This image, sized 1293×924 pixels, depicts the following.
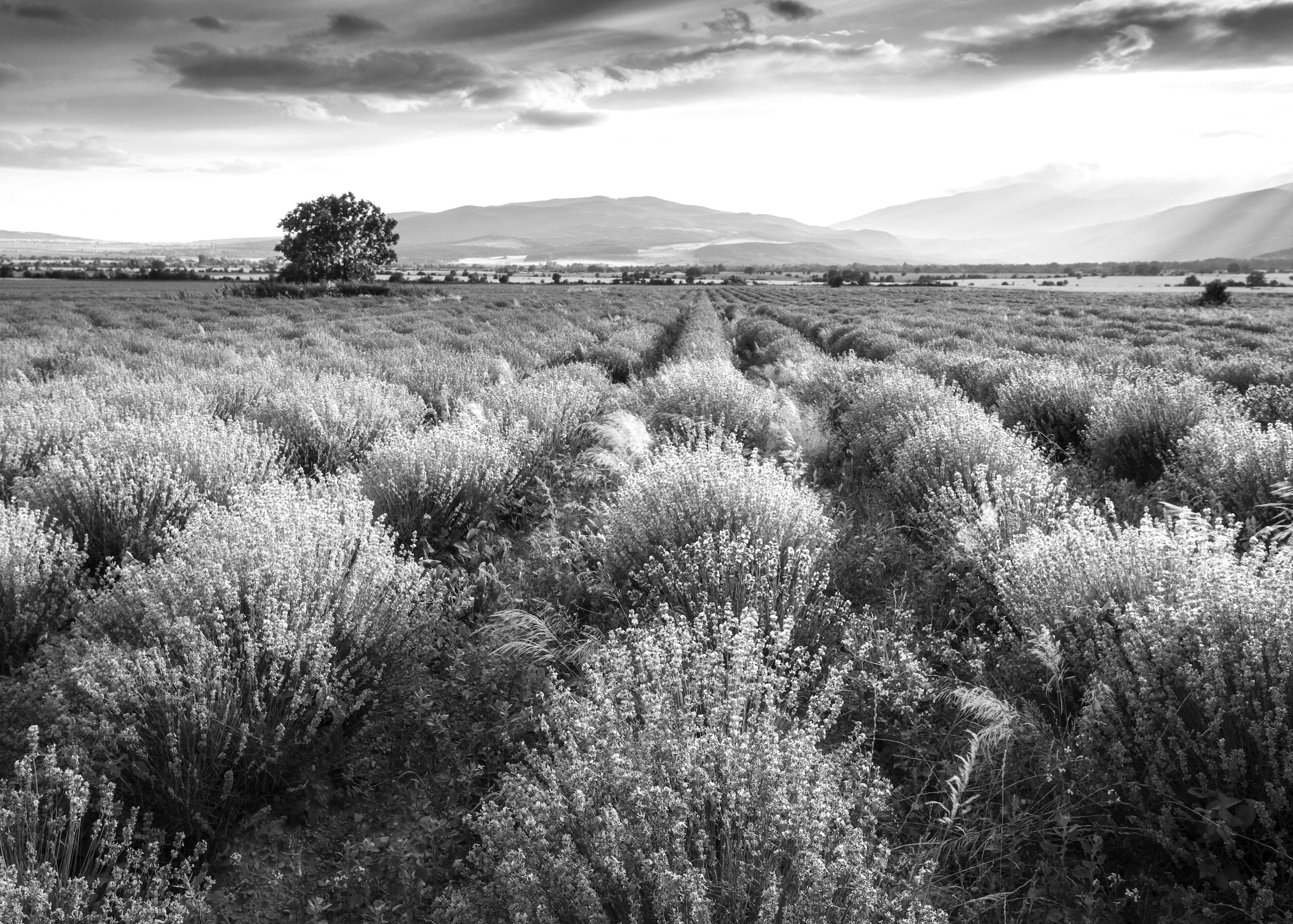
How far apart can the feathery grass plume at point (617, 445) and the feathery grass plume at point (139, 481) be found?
246 centimetres

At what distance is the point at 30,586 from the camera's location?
362 centimetres

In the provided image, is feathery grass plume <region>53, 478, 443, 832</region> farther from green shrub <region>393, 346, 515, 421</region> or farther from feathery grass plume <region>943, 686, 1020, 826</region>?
green shrub <region>393, 346, 515, 421</region>

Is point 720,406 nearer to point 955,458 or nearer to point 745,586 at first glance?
point 955,458

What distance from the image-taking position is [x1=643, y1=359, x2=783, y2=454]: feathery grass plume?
7.70 m

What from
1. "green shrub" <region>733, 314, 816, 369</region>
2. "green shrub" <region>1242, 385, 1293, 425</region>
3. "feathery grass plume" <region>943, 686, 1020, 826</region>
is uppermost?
"green shrub" <region>733, 314, 816, 369</region>

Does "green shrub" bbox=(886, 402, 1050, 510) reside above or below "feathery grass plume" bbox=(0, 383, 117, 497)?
below

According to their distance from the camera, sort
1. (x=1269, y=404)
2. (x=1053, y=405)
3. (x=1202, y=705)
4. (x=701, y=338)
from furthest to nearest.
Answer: (x=701, y=338) → (x=1053, y=405) → (x=1269, y=404) → (x=1202, y=705)

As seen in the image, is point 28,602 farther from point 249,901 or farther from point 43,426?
point 43,426

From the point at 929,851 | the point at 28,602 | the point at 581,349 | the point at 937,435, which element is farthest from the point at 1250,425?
the point at 581,349

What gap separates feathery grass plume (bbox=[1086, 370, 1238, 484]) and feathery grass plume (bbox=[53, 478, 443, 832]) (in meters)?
5.96

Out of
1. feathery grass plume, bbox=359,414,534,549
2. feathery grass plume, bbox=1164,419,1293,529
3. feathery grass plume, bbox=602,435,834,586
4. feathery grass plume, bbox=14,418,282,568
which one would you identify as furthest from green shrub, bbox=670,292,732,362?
feathery grass plume, bbox=14,418,282,568

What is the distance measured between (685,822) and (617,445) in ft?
16.2

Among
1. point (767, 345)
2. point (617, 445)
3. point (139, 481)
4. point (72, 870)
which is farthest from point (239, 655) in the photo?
point (767, 345)

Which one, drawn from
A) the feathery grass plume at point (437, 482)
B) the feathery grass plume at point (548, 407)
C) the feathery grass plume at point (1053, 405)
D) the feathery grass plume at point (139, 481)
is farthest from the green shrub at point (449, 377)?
the feathery grass plume at point (1053, 405)
